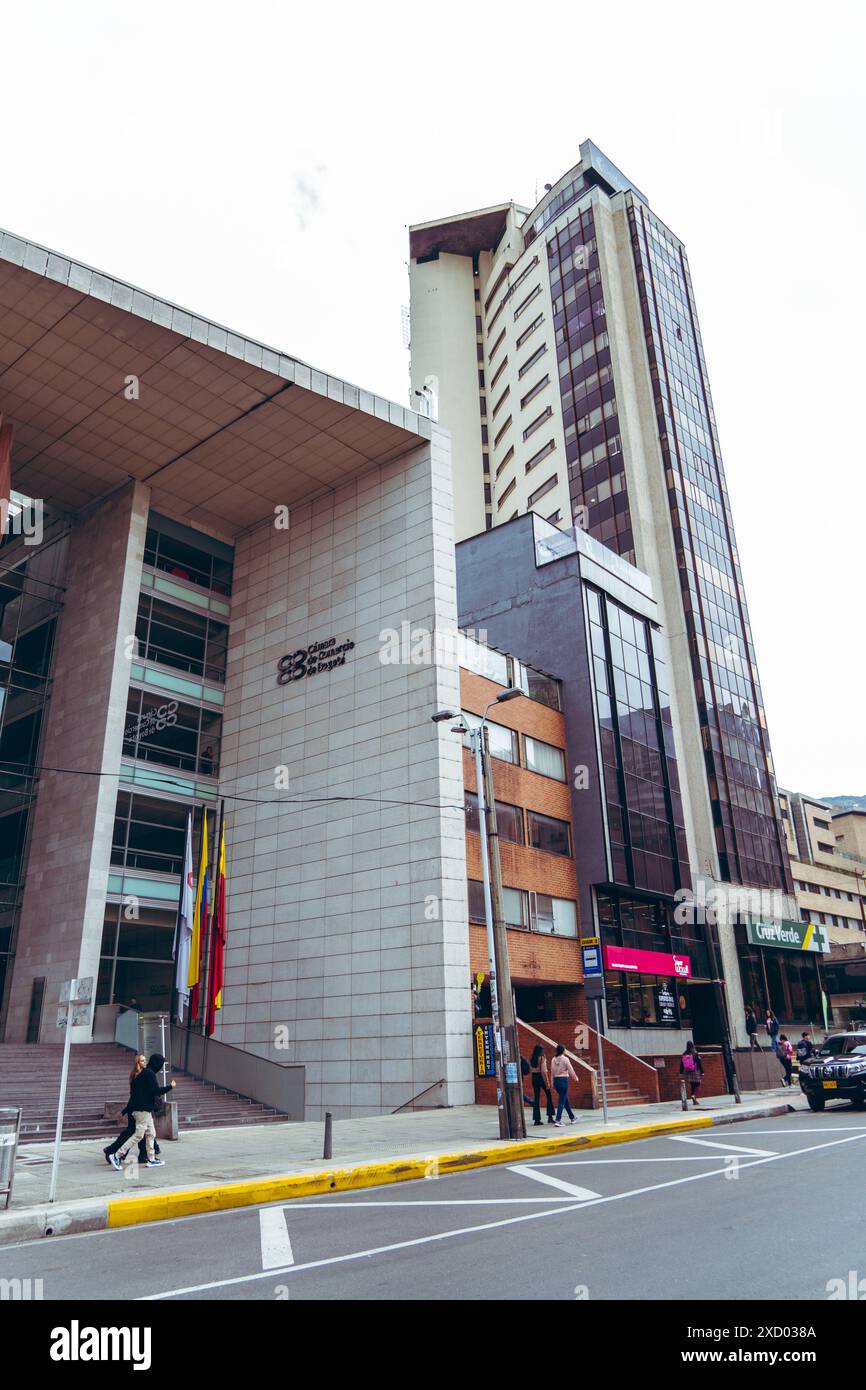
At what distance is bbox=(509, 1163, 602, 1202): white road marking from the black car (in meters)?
11.3

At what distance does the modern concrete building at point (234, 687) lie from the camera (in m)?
27.6

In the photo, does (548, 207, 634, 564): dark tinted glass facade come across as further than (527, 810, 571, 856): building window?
Yes

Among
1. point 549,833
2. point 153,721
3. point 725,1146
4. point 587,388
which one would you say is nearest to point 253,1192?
point 725,1146

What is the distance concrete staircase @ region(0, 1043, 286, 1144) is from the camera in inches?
802

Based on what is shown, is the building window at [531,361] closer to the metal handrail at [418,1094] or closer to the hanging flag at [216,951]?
the hanging flag at [216,951]

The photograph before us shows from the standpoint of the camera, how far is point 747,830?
52.5 metres

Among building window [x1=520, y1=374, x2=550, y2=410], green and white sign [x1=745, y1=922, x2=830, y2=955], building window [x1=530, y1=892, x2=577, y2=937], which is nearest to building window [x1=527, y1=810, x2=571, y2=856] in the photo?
building window [x1=530, y1=892, x2=577, y2=937]

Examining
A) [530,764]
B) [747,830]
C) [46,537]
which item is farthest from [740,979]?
[46,537]

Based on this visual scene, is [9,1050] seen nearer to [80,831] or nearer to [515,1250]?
[80,831]

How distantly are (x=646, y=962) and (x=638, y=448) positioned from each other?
116 feet

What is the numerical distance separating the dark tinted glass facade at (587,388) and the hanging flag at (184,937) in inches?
1455

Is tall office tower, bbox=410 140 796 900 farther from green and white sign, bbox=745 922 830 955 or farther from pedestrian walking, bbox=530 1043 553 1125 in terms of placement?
pedestrian walking, bbox=530 1043 553 1125

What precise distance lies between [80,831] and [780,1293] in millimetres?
29222
